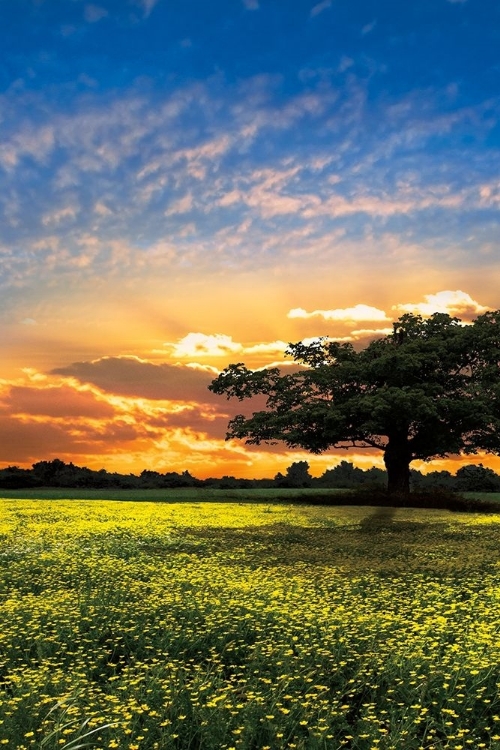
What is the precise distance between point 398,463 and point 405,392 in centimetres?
536

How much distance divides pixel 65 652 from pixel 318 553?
9.03 meters

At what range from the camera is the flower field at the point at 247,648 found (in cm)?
578

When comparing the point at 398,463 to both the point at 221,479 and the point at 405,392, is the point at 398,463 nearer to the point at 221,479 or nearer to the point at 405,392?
the point at 405,392

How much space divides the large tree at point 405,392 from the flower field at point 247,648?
18.5 m

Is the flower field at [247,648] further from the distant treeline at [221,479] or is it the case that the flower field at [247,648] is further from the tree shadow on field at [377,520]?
the distant treeline at [221,479]

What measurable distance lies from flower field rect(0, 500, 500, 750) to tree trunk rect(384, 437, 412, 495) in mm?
20136

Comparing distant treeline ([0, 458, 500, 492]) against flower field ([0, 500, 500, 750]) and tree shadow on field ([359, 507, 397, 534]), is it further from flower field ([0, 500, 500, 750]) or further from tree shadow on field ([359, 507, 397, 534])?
flower field ([0, 500, 500, 750])

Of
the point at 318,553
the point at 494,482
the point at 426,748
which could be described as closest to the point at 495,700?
the point at 426,748

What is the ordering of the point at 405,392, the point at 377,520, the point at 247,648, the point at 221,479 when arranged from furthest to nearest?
the point at 221,479
the point at 405,392
the point at 377,520
the point at 247,648

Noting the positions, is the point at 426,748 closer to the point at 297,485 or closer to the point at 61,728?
the point at 61,728

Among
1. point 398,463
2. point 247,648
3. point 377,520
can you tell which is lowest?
point 247,648

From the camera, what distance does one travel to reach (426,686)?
6602 mm

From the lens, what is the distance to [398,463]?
1441 inches

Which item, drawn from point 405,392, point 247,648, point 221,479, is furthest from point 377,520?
point 221,479
